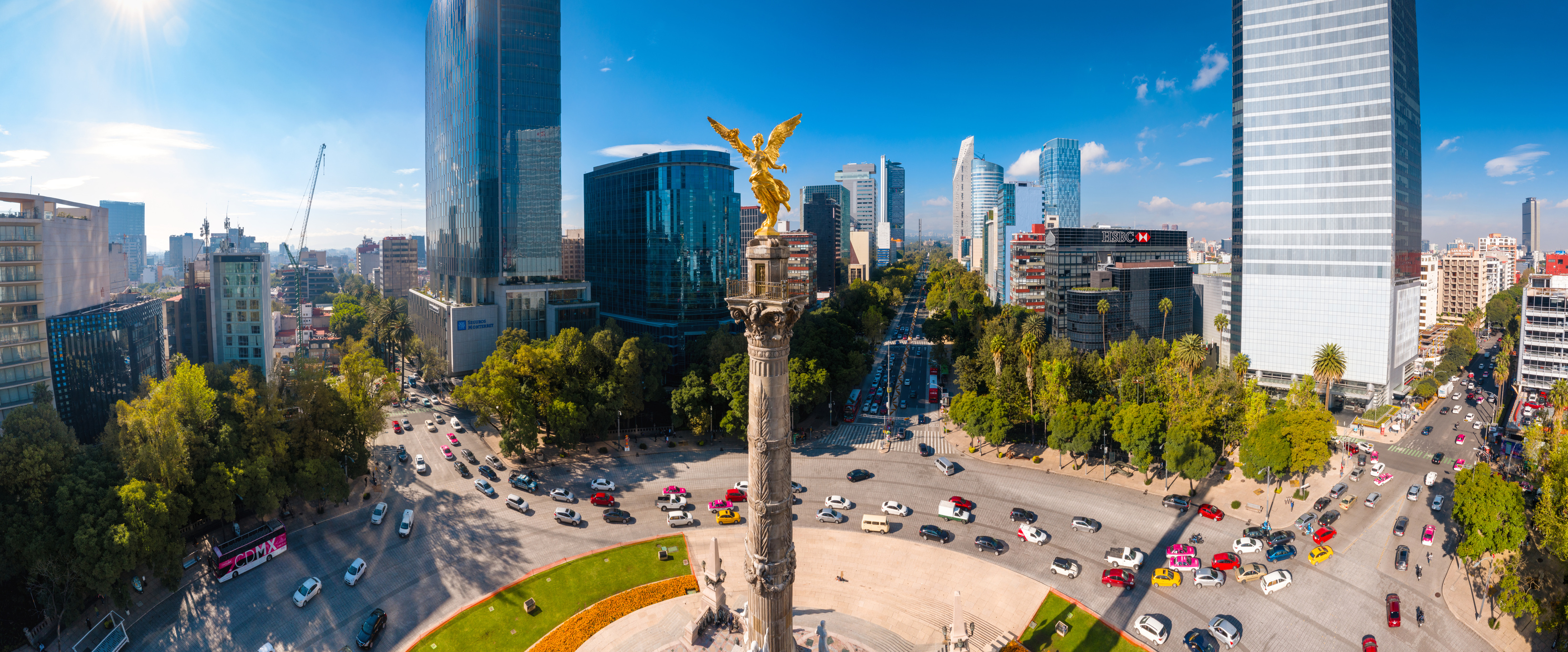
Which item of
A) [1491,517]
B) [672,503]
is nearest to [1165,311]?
[1491,517]

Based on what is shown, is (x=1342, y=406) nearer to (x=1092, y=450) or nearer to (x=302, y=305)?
(x=1092, y=450)

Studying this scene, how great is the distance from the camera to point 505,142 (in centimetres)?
9575

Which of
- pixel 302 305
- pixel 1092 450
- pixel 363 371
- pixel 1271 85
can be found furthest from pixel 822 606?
pixel 302 305

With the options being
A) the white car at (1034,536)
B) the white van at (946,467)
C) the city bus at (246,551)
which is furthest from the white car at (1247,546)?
the city bus at (246,551)

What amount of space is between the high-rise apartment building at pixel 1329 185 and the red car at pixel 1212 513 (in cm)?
5575

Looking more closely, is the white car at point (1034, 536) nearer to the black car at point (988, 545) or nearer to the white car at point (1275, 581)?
the black car at point (988, 545)

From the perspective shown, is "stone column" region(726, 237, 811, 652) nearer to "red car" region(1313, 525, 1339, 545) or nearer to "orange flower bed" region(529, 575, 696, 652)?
"orange flower bed" region(529, 575, 696, 652)

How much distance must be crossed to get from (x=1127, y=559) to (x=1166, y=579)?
2.68 meters

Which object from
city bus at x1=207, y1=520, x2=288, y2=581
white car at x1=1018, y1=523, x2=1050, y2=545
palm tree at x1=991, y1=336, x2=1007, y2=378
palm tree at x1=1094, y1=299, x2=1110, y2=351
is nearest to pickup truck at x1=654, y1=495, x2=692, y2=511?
white car at x1=1018, y1=523, x2=1050, y2=545

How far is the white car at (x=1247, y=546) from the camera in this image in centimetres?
4859

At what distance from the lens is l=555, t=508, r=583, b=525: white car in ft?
173

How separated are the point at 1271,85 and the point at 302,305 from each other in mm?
240705

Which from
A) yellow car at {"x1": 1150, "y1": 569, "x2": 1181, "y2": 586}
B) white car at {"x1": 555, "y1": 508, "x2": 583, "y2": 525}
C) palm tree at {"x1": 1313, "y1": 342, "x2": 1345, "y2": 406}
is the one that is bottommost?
yellow car at {"x1": 1150, "y1": 569, "x2": 1181, "y2": 586}

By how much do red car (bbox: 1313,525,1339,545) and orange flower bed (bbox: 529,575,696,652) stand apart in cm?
4774
